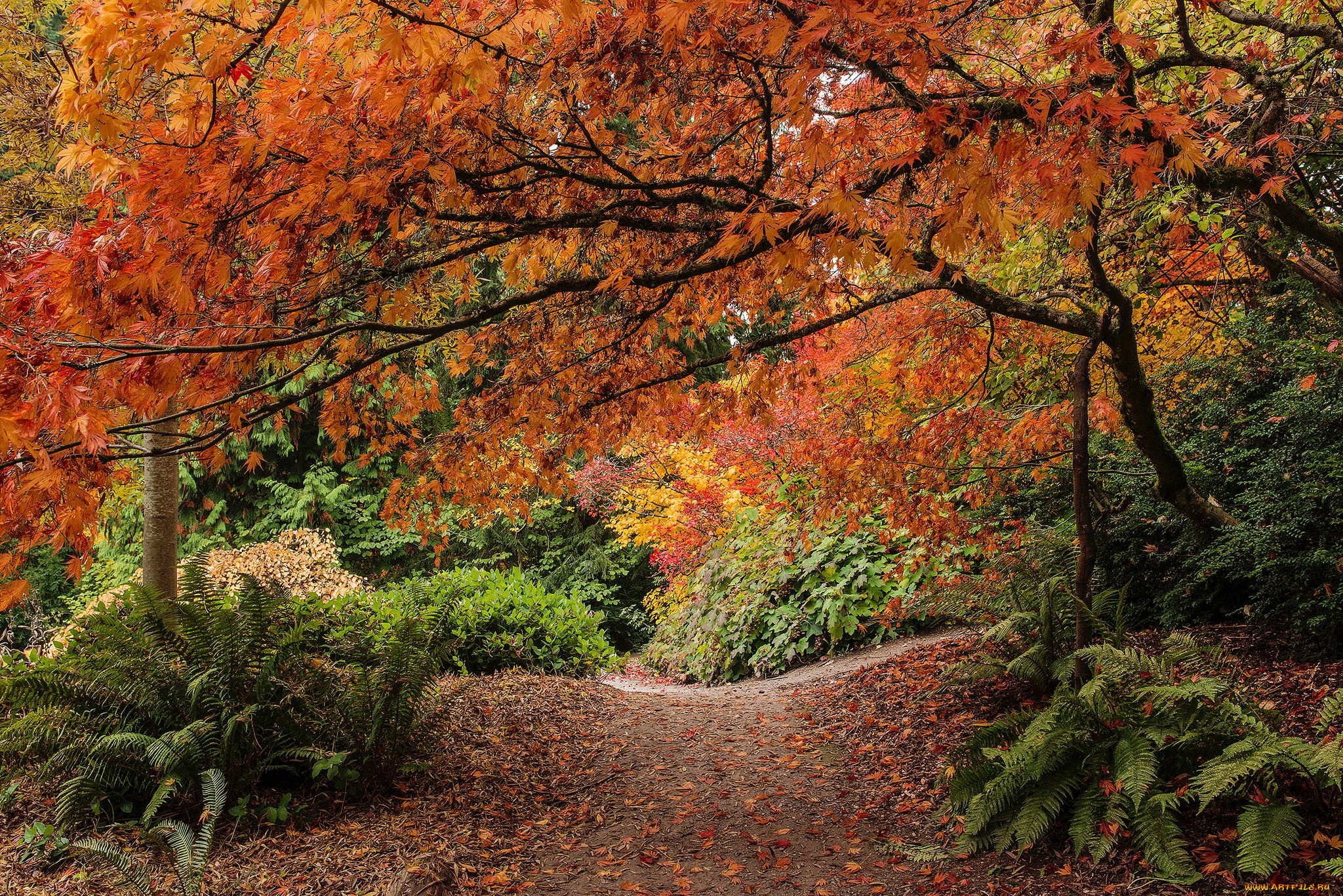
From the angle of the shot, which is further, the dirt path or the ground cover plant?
the dirt path

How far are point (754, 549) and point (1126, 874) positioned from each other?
22.2 feet

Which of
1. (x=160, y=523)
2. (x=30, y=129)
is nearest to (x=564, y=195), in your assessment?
(x=160, y=523)

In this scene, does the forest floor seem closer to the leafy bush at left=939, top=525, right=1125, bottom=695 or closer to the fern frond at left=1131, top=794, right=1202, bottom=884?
the fern frond at left=1131, top=794, right=1202, bottom=884

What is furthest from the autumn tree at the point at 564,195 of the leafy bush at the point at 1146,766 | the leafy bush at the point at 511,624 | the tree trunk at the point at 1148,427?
the leafy bush at the point at 511,624

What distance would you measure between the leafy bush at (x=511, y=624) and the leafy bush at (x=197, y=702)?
2.20m

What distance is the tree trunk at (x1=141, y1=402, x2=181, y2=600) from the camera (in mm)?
5371

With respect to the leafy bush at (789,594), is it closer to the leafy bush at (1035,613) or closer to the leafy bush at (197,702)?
the leafy bush at (1035,613)

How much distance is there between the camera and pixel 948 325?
17.4 feet

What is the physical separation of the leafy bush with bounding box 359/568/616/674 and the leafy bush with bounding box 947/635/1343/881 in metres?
4.42

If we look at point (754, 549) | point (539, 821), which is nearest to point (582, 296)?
point (539, 821)

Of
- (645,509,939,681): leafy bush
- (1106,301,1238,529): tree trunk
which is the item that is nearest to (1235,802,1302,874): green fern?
(1106,301,1238,529): tree trunk

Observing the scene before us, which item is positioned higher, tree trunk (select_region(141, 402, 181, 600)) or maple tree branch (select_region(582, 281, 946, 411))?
maple tree branch (select_region(582, 281, 946, 411))

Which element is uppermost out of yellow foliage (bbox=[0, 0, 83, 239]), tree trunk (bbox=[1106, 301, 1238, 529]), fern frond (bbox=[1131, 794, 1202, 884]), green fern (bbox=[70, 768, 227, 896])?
yellow foliage (bbox=[0, 0, 83, 239])

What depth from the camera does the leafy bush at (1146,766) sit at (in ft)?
9.18
